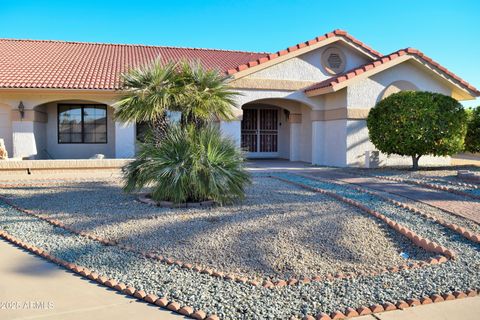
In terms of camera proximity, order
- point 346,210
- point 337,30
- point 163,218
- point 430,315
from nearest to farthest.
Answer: point 430,315
point 163,218
point 346,210
point 337,30

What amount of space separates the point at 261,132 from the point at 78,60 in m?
9.56

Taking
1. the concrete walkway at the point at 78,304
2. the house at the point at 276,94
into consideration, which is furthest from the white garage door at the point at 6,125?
the concrete walkway at the point at 78,304

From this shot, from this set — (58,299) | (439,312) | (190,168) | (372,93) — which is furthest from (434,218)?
(372,93)

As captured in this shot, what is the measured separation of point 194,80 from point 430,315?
7148mm

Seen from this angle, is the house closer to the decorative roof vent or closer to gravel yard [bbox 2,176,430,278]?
the decorative roof vent

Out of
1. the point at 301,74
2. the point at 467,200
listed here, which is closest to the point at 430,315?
the point at 467,200

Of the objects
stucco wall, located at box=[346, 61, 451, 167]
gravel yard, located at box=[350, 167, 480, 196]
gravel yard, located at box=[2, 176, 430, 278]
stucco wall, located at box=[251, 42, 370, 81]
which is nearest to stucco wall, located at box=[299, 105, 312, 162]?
stucco wall, located at box=[251, 42, 370, 81]

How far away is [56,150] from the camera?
1905 cm

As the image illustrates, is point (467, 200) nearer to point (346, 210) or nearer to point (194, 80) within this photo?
point (346, 210)

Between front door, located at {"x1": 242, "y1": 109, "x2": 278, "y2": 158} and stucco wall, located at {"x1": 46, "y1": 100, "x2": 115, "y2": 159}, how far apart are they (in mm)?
6600

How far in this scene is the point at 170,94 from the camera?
9.48 meters

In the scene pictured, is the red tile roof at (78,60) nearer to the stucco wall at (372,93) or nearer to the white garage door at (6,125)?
the white garage door at (6,125)

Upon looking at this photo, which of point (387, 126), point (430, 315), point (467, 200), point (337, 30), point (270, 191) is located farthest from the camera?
point (337, 30)

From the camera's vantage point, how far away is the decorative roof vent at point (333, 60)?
1891 centimetres
